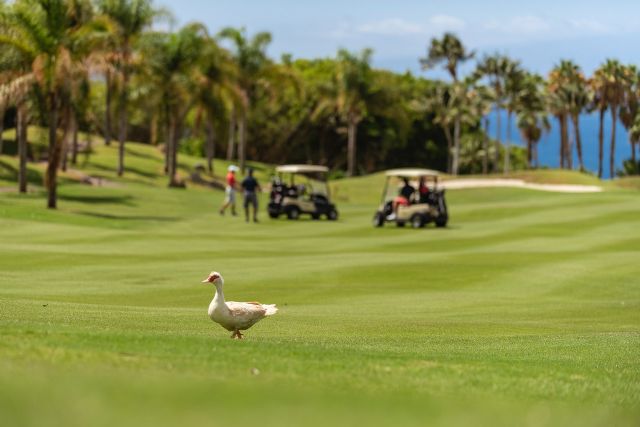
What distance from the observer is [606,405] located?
369 inches

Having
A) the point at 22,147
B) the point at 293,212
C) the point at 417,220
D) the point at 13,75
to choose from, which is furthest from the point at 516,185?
the point at 13,75

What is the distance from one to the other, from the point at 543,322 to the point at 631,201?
40.7 m

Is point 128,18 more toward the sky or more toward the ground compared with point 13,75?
more toward the sky

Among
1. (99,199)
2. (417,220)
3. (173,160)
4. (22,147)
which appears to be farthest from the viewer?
(173,160)

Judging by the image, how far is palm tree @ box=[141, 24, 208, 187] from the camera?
65938 mm

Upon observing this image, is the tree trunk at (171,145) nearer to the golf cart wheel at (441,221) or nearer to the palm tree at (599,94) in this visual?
the golf cart wheel at (441,221)

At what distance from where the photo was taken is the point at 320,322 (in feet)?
55.0

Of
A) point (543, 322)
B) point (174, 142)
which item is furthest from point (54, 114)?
point (543, 322)

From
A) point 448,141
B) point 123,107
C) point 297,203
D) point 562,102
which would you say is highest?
point 562,102

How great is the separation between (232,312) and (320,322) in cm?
419

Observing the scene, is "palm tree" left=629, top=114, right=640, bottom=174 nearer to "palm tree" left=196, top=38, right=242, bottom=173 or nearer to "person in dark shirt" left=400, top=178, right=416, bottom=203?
"palm tree" left=196, top=38, right=242, bottom=173

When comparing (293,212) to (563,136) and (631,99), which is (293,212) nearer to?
(563,136)

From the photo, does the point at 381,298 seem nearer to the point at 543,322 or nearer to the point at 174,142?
the point at 543,322

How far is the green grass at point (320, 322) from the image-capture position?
7.82m
